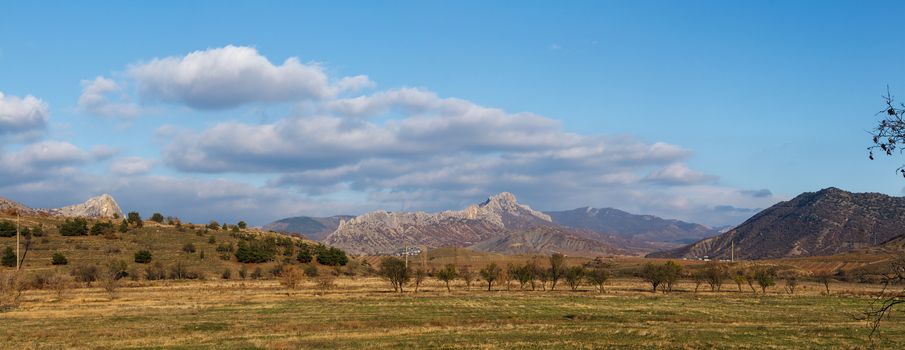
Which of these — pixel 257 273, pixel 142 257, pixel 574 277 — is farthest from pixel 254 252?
pixel 574 277

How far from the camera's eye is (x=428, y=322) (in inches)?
1959

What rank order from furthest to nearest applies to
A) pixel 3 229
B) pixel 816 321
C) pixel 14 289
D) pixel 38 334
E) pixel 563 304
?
pixel 3 229 → pixel 563 304 → pixel 14 289 → pixel 816 321 → pixel 38 334

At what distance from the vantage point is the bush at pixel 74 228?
13325 cm

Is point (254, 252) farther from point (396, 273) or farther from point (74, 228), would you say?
point (396, 273)

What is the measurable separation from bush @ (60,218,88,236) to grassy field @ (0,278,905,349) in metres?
61.5

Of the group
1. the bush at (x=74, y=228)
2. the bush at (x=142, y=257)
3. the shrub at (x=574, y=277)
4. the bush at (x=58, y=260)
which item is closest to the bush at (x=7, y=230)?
the bush at (x=74, y=228)

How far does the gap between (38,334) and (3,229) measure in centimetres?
9895

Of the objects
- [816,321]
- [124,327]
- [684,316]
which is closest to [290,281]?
[124,327]

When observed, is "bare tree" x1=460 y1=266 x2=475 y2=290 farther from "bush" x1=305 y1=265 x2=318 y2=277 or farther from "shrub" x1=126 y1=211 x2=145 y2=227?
"shrub" x1=126 y1=211 x2=145 y2=227

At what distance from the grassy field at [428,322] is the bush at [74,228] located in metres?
61.5

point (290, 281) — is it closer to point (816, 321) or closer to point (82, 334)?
point (82, 334)

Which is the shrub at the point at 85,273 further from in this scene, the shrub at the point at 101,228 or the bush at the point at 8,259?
the shrub at the point at 101,228

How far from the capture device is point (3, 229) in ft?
409

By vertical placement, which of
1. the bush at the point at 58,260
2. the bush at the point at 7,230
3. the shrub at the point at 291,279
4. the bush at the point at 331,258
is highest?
the bush at the point at 7,230
